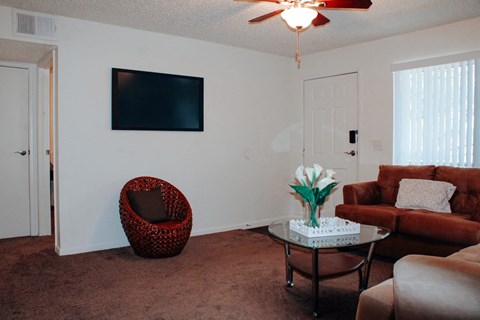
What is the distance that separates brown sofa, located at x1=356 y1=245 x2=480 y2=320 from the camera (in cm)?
126

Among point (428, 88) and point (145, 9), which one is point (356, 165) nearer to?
point (428, 88)

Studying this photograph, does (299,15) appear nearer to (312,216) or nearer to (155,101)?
(312,216)

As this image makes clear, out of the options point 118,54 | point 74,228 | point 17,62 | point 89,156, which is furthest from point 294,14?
point 17,62

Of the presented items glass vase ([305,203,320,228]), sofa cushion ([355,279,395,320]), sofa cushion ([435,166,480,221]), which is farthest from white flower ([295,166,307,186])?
sofa cushion ([435,166,480,221])

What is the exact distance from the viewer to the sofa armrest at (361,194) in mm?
4027

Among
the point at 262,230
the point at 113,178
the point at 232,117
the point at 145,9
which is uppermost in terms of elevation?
the point at 145,9

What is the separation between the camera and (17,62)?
4.67 metres

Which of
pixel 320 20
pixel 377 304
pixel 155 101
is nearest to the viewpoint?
pixel 377 304

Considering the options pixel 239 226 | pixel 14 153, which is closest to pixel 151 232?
pixel 239 226

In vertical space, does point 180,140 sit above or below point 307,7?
below

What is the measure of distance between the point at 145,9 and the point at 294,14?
5.00 ft

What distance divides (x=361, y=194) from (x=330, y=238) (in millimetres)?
1476

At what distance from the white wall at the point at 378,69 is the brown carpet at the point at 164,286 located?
161cm

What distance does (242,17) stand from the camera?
3.90 meters
